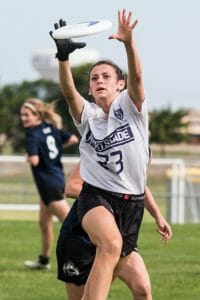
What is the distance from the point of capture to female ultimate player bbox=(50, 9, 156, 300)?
6.47 meters

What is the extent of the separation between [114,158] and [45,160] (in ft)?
18.9

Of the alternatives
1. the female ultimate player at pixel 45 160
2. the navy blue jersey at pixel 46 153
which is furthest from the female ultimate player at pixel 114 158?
A: the navy blue jersey at pixel 46 153

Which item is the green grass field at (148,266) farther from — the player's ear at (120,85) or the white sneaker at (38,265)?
the player's ear at (120,85)

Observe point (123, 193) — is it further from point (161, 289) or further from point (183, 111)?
point (183, 111)

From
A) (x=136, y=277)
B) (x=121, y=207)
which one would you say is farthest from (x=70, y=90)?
(x=136, y=277)

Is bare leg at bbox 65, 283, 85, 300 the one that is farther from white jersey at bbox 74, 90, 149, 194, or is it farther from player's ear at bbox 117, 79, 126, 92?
player's ear at bbox 117, 79, 126, 92

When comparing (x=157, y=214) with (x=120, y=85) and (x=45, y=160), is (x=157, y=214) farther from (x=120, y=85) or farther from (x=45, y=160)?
(x=45, y=160)

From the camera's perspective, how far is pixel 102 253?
20.8ft

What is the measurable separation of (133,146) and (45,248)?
5486 millimetres

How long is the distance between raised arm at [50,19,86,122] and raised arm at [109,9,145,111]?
0.31 m

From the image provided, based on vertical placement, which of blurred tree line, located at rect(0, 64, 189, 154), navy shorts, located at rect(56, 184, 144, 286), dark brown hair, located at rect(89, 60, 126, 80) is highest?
dark brown hair, located at rect(89, 60, 126, 80)

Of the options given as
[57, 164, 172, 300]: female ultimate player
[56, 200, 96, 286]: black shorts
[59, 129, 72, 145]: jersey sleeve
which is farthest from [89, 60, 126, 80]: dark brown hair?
[59, 129, 72, 145]: jersey sleeve

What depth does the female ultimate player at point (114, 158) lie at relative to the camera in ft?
21.2

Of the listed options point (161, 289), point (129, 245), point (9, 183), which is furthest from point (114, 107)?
point (9, 183)
